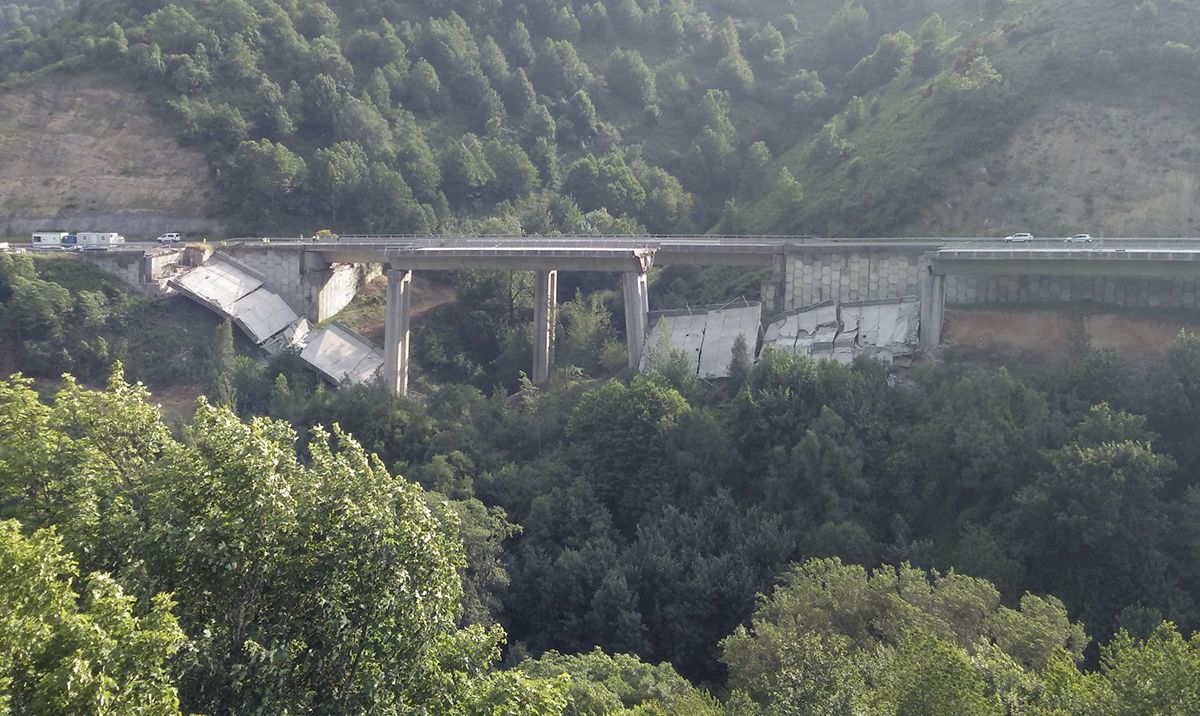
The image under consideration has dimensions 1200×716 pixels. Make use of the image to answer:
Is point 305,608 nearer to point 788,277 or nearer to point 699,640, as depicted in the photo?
point 699,640

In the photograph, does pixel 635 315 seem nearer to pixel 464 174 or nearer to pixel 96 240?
pixel 464 174

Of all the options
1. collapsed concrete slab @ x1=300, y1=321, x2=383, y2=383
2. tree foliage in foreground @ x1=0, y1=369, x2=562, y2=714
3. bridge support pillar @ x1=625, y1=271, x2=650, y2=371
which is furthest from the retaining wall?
tree foliage in foreground @ x1=0, y1=369, x2=562, y2=714

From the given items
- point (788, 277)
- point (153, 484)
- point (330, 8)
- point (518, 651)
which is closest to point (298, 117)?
point (330, 8)

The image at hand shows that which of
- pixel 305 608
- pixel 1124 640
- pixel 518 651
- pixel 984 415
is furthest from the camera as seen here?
pixel 984 415

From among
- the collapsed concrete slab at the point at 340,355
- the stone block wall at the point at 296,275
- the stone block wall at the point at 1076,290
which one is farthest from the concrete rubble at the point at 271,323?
the stone block wall at the point at 1076,290

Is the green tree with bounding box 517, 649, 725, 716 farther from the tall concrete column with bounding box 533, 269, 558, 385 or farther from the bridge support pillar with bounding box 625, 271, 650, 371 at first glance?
the tall concrete column with bounding box 533, 269, 558, 385

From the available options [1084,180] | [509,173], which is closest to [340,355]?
[509,173]
